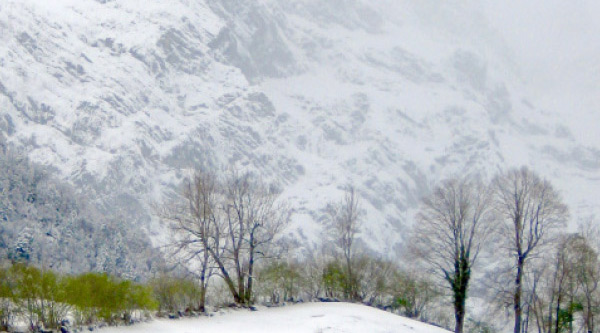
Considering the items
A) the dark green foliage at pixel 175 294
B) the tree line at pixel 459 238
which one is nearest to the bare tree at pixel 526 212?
the tree line at pixel 459 238

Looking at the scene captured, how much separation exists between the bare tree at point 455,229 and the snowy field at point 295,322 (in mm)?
9142

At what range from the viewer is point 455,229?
4122 centimetres

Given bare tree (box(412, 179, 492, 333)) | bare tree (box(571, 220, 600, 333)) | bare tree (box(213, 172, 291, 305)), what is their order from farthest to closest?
bare tree (box(571, 220, 600, 333)) → bare tree (box(412, 179, 492, 333)) → bare tree (box(213, 172, 291, 305))

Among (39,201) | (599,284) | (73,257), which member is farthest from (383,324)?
(39,201)

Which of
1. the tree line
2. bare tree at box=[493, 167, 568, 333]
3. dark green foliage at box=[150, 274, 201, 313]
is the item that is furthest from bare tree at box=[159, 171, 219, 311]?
bare tree at box=[493, 167, 568, 333]

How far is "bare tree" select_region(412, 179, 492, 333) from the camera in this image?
134 ft

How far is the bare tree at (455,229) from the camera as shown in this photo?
1604 inches

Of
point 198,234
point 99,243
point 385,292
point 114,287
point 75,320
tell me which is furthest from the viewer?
point 99,243

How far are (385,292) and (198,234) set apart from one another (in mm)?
27316

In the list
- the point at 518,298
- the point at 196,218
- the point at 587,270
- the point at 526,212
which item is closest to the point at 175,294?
the point at 196,218

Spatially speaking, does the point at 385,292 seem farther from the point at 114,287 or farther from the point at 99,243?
the point at 99,243

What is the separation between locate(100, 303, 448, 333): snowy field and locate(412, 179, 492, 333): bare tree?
360 inches

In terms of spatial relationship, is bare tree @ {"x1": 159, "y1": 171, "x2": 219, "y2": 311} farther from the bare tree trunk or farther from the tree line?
the bare tree trunk

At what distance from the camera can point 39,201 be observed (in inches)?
5856
